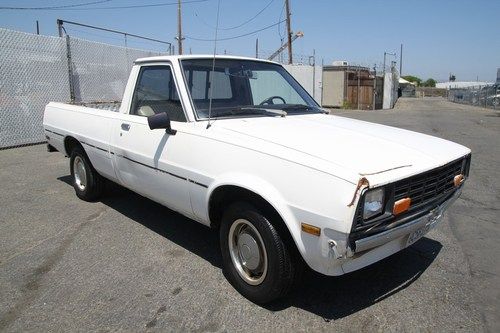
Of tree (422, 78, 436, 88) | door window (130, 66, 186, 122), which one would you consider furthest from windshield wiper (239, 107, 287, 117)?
tree (422, 78, 436, 88)

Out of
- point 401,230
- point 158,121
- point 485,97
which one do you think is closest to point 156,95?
point 158,121

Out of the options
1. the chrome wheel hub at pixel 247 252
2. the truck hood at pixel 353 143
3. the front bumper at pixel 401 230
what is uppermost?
the truck hood at pixel 353 143

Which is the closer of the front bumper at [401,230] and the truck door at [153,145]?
the front bumper at [401,230]

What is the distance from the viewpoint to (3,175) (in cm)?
712

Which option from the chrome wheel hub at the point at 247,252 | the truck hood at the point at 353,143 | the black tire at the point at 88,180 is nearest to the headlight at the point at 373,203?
the truck hood at the point at 353,143

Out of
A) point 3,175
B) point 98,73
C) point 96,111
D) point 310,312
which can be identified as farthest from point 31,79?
point 310,312

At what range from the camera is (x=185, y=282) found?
350 cm

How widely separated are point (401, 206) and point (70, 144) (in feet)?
14.7

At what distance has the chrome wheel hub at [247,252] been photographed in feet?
10.2

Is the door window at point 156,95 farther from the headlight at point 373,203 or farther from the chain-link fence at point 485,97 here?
the chain-link fence at point 485,97

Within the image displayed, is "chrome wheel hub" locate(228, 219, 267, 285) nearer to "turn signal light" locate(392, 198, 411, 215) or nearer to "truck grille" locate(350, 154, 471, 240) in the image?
"truck grille" locate(350, 154, 471, 240)

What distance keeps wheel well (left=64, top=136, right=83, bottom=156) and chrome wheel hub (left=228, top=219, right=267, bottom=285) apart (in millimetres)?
3007

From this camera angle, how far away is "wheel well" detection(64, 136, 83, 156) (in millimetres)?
5476

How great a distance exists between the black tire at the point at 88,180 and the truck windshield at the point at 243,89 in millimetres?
2160
